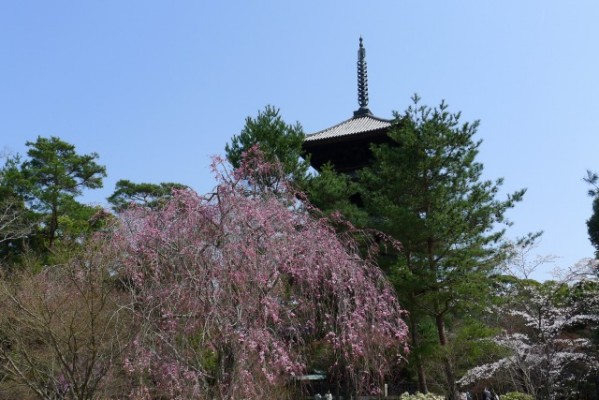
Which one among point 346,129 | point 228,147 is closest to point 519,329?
point 346,129

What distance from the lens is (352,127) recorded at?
62.1 feet

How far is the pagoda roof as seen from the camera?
17703 millimetres

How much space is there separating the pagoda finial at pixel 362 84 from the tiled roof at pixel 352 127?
59cm

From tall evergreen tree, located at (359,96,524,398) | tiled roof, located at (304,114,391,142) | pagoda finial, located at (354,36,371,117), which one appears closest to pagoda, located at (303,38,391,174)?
tiled roof, located at (304,114,391,142)

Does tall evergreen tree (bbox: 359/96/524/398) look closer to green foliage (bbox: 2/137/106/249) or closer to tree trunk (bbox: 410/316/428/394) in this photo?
tree trunk (bbox: 410/316/428/394)

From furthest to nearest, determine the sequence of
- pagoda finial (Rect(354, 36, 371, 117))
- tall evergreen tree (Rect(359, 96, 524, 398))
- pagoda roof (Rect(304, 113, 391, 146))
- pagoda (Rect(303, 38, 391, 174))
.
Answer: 1. pagoda finial (Rect(354, 36, 371, 117))
2. pagoda (Rect(303, 38, 391, 174))
3. pagoda roof (Rect(304, 113, 391, 146))
4. tall evergreen tree (Rect(359, 96, 524, 398))

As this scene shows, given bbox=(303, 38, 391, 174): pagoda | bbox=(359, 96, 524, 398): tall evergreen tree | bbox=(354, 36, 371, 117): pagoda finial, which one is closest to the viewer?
bbox=(359, 96, 524, 398): tall evergreen tree

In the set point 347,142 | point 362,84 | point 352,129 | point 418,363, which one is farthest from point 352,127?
point 418,363

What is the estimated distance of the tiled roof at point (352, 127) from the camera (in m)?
17.9

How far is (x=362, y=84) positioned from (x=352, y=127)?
4.60 m

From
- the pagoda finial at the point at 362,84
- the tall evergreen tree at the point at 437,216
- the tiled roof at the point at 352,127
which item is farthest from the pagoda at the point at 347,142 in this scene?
the tall evergreen tree at the point at 437,216

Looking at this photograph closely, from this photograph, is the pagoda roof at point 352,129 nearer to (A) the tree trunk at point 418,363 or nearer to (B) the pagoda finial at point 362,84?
(B) the pagoda finial at point 362,84

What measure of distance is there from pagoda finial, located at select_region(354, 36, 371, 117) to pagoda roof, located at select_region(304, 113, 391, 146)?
0.74 meters

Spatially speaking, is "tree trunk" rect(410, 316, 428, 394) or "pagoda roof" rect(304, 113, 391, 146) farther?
"pagoda roof" rect(304, 113, 391, 146)
